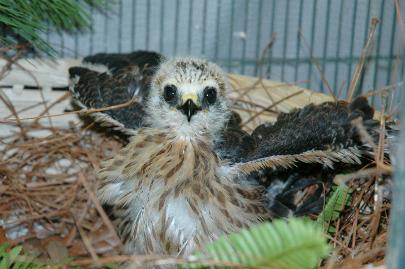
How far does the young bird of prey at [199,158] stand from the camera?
1976mm

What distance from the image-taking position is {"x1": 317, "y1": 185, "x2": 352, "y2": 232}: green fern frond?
2004mm

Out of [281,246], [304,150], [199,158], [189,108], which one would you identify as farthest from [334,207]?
[281,246]

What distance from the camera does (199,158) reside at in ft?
6.79

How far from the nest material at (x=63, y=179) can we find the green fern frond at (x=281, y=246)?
1294 millimetres

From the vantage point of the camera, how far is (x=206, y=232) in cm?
196

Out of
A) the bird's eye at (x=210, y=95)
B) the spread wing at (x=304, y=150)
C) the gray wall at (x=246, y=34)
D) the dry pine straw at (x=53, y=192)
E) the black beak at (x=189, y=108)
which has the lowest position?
the dry pine straw at (x=53, y=192)

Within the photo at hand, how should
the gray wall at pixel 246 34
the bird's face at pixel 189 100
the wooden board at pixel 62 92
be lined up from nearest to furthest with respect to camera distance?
the bird's face at pixel 189 100 < the wooden board at pixel 62 92 < the gray wall at pixel 246 34

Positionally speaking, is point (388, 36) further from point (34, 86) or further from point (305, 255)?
point (305, 255)

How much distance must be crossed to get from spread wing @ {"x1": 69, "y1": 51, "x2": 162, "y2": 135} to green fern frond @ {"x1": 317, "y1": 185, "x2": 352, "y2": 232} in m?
0.82

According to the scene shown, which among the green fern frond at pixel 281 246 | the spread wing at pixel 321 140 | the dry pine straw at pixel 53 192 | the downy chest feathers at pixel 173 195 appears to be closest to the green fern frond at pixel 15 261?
the downy chest feathers at pixel 173 195

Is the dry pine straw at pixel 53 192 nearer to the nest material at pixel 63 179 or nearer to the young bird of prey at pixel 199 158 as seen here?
the nest material at pixel 63 179

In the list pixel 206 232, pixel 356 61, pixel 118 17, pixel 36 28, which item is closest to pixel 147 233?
pixel 206 232

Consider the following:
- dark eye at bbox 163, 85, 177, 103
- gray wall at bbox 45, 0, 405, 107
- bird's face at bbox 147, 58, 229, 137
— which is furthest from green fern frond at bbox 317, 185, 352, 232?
gray wall at bbox 45, 0, 405, 107

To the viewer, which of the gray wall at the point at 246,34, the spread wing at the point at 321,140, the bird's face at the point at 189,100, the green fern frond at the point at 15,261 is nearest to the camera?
the green fern frond at the point at 15,261
